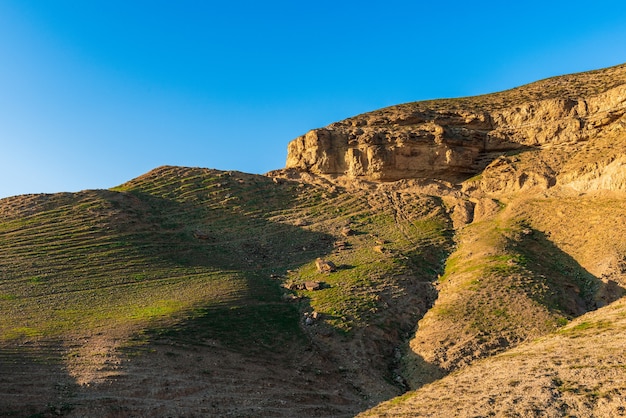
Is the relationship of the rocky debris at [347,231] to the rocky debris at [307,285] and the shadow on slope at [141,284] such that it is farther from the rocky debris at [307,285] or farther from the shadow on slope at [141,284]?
the rocky debris at [307,285]

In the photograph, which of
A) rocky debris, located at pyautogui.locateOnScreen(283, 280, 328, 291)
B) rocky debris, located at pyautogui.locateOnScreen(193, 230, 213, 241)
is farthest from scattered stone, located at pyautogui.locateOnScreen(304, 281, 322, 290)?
rocky debris, located at pyautogui.locateOnScreen(193, 230, 213, 241)

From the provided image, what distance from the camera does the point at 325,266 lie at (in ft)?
125

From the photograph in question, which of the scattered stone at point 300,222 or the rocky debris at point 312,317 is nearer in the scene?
the rocky debris at point 312,317

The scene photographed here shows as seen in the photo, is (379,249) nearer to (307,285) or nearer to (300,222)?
(307,285)

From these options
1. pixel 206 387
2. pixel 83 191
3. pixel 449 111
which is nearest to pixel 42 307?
pixel 206 387

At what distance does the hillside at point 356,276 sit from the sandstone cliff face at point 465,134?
0.66ft

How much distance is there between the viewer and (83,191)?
47.4 metres

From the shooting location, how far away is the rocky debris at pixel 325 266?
37.8 metres

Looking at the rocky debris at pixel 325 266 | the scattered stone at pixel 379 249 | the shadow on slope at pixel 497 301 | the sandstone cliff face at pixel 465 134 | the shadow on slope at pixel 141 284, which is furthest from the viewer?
the sandstone cliff face at pixel 465 134

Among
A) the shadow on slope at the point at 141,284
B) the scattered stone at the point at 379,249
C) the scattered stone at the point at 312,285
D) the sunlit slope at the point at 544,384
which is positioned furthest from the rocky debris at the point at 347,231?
the sunlit slope at the point at 544,384

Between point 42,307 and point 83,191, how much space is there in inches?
797

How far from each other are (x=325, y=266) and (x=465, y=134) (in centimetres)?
2638

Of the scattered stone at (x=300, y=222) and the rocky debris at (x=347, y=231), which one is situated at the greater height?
the scattered stone at (x=300, y=222)

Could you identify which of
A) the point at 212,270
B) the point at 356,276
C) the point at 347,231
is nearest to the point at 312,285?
the point at 356,276
